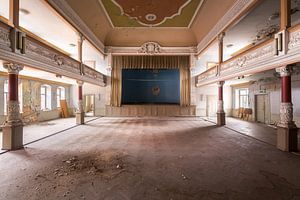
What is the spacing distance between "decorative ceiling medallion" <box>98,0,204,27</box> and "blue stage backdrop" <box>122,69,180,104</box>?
156 inches

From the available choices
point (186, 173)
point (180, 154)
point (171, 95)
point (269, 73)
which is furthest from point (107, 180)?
point (171, 95)

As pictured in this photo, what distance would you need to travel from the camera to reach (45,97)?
468 inches

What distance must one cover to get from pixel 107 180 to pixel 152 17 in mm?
10305

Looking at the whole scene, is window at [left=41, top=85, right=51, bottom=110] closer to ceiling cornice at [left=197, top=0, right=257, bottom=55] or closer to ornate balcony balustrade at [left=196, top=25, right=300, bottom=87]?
ceiling cornice at [left=197, top=0, right=257, bottom=55]

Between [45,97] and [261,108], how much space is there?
1491cm

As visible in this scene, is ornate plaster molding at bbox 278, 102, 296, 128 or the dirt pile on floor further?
ornate plaster molding at bbox 278, 102, 296, 128

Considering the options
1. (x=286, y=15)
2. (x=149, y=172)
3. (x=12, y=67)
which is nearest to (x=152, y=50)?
(x=286, y=15)

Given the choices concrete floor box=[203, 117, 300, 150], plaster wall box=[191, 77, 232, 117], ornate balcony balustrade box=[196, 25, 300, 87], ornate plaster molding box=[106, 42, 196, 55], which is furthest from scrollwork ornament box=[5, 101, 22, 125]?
plaster wall box=[191, 77, 232, 117]

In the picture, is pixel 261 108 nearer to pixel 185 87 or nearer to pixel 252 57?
pixel 185 87

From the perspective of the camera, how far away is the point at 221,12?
8.27 metres

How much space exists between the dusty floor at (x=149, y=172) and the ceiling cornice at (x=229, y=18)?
5.17 m

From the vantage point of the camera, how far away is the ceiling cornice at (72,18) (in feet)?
21.7

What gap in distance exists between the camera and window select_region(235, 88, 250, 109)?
13.0 meters

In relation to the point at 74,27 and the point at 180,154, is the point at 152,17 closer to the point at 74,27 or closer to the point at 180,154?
the point at 74,27
